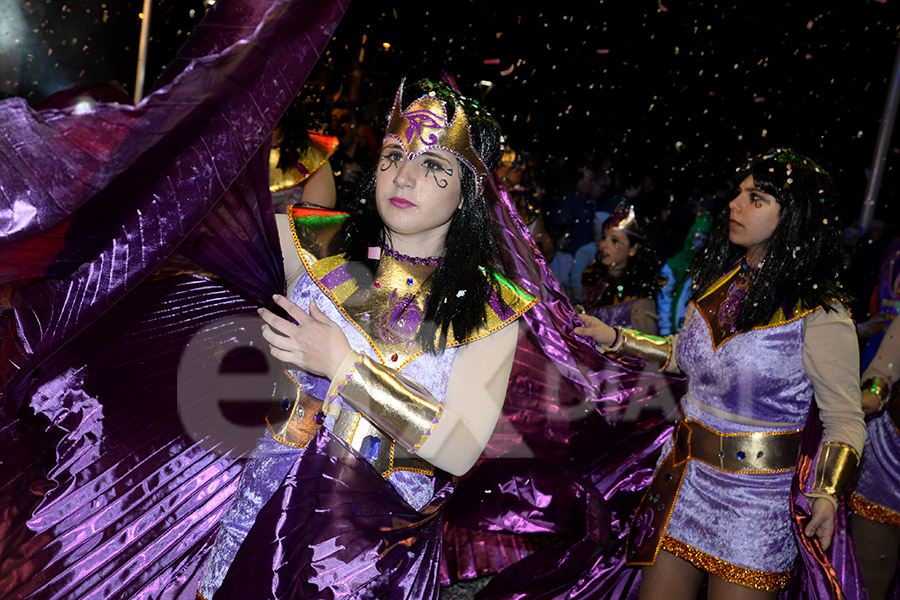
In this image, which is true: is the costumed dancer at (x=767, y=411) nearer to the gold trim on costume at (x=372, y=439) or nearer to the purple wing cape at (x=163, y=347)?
the purple wing cape at (x=163, y=347)

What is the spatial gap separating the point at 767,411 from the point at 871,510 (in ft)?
3.97

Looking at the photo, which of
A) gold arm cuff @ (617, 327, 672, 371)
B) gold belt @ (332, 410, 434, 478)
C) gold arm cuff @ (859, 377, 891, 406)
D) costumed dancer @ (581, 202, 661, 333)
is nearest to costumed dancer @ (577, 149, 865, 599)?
gold arm cuff @ (617, 327, 672, 371)

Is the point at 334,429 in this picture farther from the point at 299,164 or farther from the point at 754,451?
the point at 299,164

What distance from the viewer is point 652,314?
17.3ft

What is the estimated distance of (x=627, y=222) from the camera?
5.32 metres

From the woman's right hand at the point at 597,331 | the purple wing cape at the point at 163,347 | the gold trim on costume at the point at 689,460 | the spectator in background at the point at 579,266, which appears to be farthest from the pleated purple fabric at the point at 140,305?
the spectator in background at the point at 579,266

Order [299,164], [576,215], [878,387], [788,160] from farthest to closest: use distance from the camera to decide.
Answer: [576,215], [299,164], [878,387], [788,160]

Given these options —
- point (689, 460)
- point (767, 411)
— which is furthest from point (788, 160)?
point (689, 460)

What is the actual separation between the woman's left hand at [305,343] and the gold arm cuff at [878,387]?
260cm

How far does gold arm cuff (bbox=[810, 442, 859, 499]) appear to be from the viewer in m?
2.58

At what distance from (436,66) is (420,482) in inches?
271

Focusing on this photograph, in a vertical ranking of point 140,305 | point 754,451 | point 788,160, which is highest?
point 788,160

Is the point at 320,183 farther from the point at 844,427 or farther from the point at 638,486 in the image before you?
the point at 844,427

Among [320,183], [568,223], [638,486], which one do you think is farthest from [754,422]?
[568,223]
